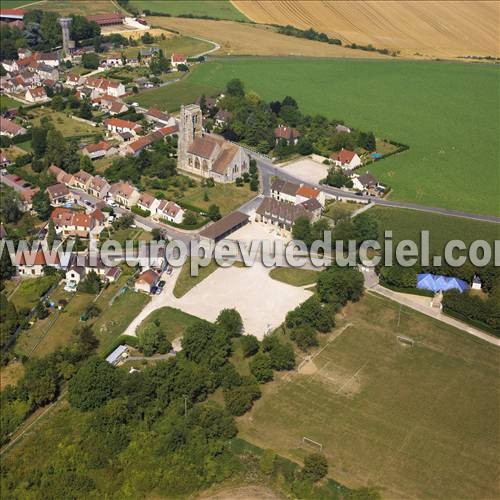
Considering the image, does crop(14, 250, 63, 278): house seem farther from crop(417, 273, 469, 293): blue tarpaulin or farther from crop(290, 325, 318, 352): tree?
crop(417, 273, 469, 293): blue tarpaulin

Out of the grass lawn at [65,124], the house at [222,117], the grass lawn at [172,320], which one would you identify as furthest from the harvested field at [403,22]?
the grass lawn at [172,320]

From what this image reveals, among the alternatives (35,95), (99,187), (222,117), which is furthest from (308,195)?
(35,95)

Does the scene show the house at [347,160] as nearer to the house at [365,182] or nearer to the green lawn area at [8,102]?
the house at [365,182]

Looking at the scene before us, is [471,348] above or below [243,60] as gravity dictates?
below

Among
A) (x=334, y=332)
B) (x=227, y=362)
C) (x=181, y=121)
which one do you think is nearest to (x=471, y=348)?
(x=334, y=332)

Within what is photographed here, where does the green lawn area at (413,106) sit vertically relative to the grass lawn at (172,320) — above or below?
above

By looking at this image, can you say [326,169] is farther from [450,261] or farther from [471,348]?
[471,348]
